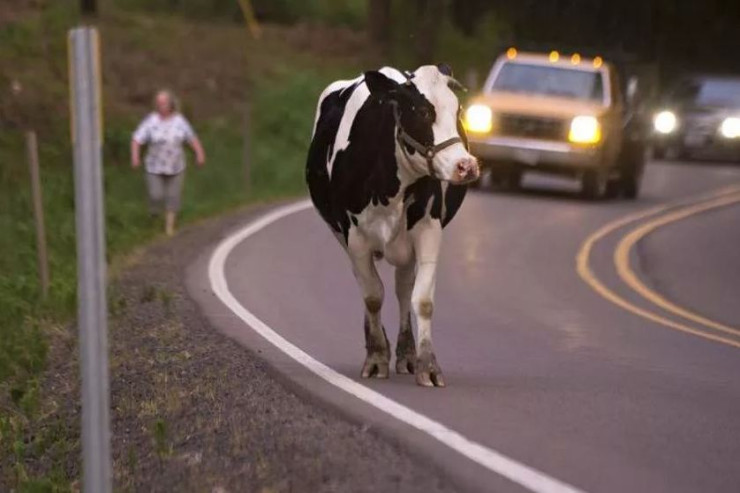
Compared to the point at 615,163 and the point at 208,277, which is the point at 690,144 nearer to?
the point at 615,163

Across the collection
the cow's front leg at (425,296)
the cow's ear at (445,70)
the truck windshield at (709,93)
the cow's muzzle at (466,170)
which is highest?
the cow's ear at (445,70)

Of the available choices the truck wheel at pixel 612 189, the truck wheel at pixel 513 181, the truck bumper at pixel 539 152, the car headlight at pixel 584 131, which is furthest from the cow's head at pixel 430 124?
the truck wheel at pixel 612 189

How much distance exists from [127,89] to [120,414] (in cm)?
2413

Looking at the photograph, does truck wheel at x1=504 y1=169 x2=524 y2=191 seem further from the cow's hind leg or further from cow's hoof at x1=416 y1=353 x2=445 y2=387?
cow's hoof at x1=416 y1=353 x2=445 y2=387

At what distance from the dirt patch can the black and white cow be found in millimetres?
834

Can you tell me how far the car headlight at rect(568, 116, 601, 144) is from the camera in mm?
26453

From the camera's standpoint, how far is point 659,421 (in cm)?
1002

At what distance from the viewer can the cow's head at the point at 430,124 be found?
33.1 ft

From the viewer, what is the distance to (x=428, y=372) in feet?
35.2

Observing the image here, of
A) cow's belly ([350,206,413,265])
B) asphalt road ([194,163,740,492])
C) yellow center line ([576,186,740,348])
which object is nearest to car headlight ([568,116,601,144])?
asphalt road ([194,163,740,492])

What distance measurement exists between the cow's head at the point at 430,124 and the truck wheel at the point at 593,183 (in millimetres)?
16710

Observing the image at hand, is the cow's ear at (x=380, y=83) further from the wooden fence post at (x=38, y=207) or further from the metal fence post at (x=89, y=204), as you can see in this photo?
the wooden fence post at (x=38, y=207)

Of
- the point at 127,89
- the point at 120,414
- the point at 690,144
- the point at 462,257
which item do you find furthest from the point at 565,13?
the point at 120,414

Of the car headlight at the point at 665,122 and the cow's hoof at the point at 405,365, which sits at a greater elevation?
the cow's hoof at the point at 405,365
